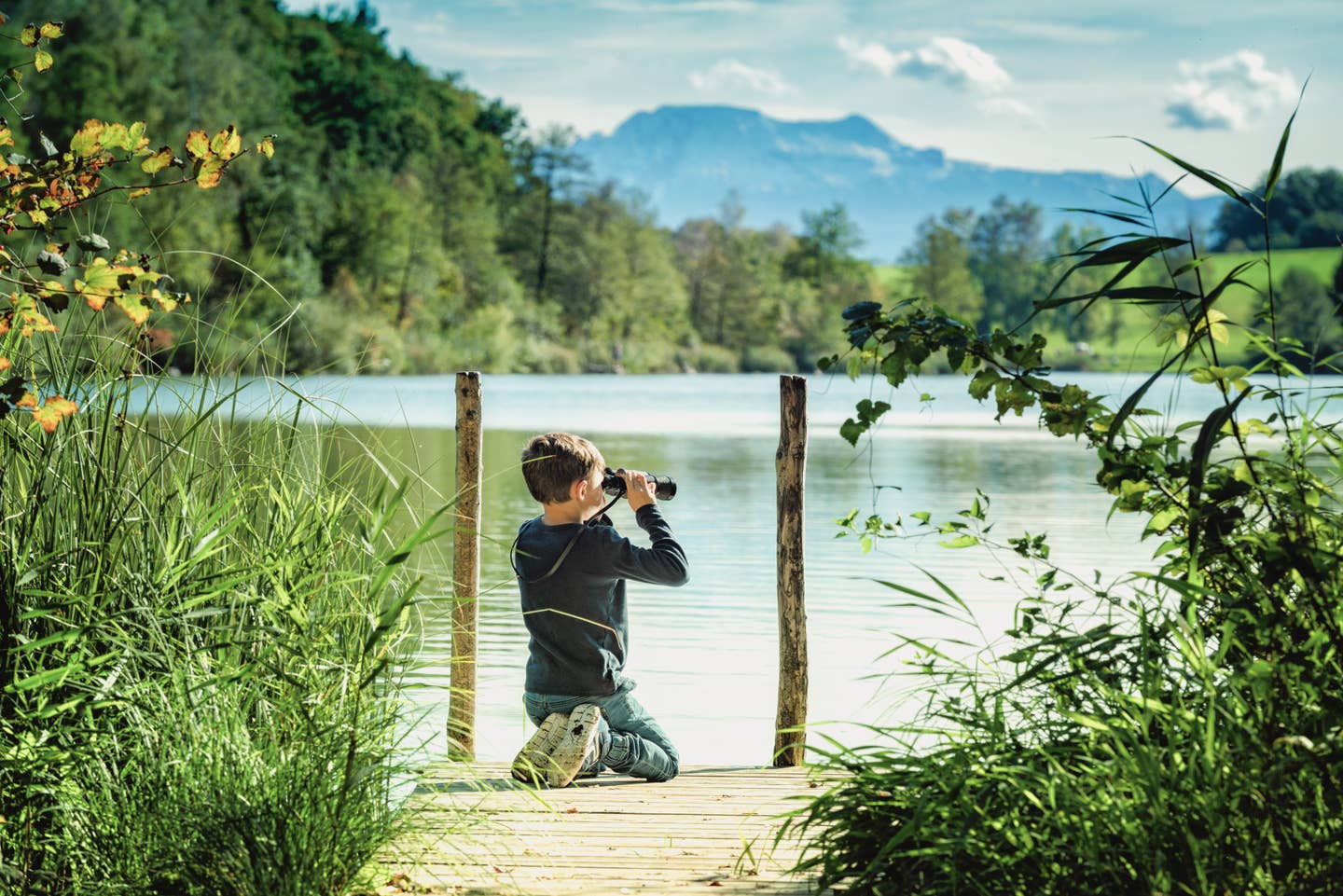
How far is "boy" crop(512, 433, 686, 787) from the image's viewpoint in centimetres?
483

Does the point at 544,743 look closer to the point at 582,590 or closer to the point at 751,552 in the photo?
the point at 582,590

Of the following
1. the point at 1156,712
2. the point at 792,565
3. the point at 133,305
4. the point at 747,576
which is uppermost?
the point at 133,305

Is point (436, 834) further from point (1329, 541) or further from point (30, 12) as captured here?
point (30, 12)

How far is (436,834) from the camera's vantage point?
3.42 meters

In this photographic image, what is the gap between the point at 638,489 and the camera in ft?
16.3

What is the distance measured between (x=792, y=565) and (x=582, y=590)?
1.48 metres

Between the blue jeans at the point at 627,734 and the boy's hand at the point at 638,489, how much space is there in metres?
0.70

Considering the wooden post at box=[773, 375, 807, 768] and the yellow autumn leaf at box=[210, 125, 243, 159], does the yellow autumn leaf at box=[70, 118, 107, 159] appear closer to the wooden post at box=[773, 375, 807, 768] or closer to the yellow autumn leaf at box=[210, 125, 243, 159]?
the yellow autumn leaf at box=[210, 125, 243, 159]

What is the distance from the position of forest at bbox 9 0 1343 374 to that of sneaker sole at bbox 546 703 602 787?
3246 cm

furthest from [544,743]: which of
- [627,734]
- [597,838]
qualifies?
[597,838]

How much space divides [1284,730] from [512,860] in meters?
2.01

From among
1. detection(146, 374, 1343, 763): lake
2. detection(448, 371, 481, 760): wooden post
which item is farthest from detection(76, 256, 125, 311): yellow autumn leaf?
detection(448, 371, 481, 760): wooden post

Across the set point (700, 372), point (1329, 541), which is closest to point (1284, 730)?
point (1329, 541)

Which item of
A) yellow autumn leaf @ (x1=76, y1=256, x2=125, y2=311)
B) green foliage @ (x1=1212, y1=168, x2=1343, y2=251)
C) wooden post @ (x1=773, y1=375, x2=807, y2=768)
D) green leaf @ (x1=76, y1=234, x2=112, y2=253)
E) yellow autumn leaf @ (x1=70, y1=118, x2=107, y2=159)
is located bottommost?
wooden post @ (x1=773, y1=375, x2=807, y2=768)
